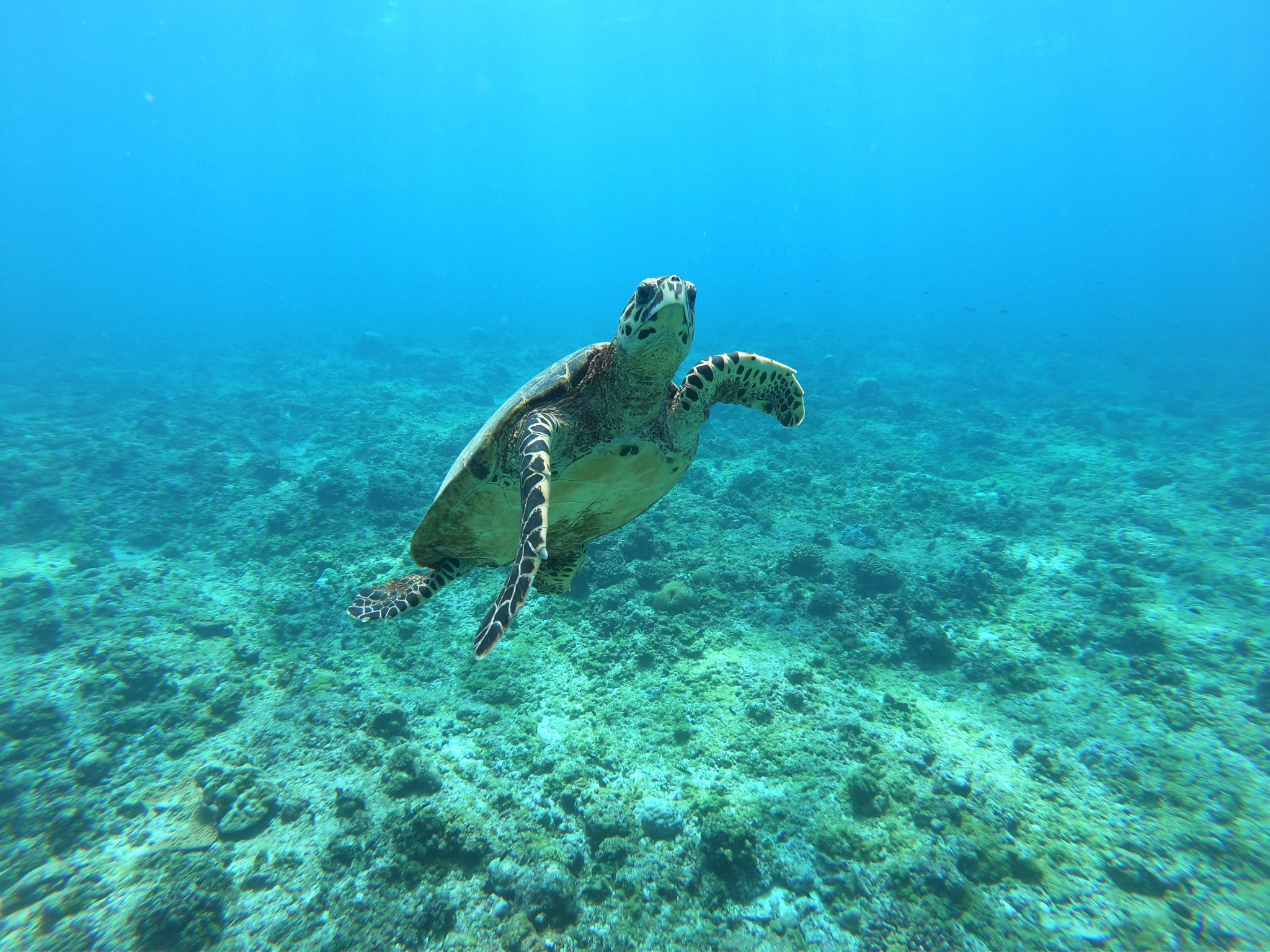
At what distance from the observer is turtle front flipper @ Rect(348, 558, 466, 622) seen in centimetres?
466

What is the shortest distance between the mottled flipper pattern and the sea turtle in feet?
0.07

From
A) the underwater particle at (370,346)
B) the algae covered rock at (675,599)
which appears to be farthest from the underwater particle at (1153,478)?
the underwater particle at (370,346)

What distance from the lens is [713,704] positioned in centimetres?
604

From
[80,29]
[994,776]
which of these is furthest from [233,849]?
[80,29]

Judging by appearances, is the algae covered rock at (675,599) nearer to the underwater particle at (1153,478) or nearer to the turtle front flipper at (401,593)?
the turtle front flipper at (401,593)

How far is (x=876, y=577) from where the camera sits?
27.3 feet

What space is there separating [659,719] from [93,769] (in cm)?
608

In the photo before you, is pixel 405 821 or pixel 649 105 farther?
pixel 649 105

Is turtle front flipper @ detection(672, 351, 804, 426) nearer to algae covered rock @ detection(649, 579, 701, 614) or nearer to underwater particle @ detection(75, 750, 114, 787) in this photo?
algae covered rock @ detection(649, 579, 701, 614)

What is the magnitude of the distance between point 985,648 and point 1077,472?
31.7 feet

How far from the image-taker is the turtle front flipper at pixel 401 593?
183 inches

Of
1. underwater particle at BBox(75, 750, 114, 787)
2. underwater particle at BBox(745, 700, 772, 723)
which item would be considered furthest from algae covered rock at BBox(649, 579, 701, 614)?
underwater particle at BBox(75, 750, 114, 787)

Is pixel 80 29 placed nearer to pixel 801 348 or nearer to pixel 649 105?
pixel 649 105

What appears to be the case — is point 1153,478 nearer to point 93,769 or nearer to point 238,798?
point 238,798
